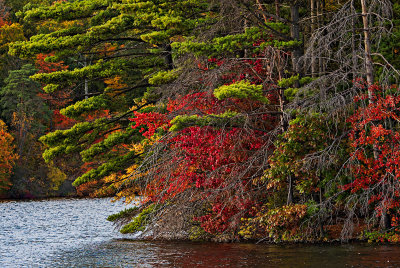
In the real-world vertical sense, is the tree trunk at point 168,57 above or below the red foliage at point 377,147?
above

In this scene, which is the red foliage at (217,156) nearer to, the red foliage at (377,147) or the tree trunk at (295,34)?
the tree trunk at (295,34)

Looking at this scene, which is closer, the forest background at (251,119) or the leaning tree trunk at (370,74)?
the leaning tree trunk at (370,74)

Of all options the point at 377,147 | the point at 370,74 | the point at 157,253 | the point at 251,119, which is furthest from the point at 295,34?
the point at 157,253

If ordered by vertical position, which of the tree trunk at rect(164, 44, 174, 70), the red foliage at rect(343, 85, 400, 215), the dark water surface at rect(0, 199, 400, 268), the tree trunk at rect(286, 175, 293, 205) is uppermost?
the tree trunk at rect(164, 44, 174, 70)

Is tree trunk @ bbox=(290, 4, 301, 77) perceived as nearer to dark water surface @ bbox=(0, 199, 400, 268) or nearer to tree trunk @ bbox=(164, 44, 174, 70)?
dark water surface @ bbox=(0, 199, 400, 268)

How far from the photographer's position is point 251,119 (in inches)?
718

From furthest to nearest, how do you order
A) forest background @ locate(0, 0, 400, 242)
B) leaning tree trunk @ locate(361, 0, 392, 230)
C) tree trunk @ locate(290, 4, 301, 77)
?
tree trunk @ locate(290, 4, 301, 77) < forest background @ locate(0, 0, 400, 242) < leaning tree trunk @ locate(361, 0, 392, 230)

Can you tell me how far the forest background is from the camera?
50.6 feet

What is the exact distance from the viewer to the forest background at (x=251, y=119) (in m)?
15.4

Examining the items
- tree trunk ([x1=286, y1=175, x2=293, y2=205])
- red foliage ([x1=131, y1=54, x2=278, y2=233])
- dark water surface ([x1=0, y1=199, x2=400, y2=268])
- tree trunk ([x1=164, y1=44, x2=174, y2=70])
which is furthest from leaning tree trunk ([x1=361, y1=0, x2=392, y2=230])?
tree trunk ([x1=164, y1=44, x2=174, y2=70])

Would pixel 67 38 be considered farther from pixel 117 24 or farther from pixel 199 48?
pixel 199 48

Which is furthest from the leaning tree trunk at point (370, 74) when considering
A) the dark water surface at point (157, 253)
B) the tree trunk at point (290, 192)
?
A: the tree trunk at point (290, 192)

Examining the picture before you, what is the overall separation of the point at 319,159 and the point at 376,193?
184cm

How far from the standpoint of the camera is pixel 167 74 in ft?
68.9
